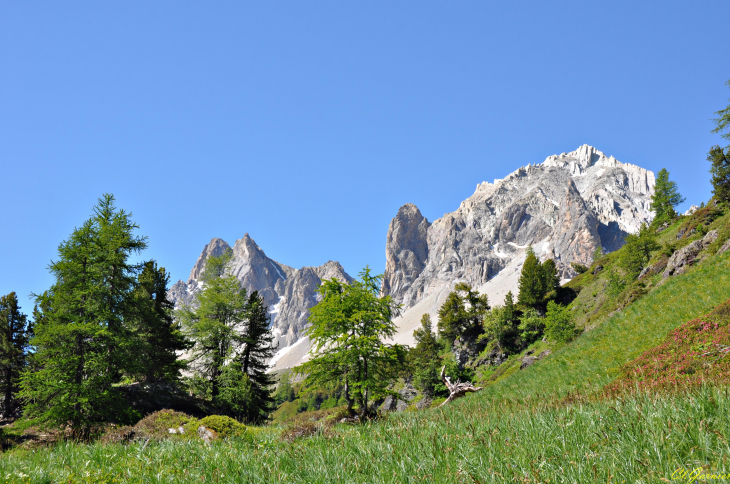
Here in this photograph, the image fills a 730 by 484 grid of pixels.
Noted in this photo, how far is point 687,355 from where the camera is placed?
1011 cm

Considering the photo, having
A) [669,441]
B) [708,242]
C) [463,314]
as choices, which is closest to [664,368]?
[669,441]

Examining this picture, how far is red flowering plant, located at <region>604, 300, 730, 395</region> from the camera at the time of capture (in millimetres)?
8820

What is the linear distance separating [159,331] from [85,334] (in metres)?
13.1

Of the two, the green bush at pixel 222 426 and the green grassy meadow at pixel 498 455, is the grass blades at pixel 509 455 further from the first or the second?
the green bush at pixel 222 426

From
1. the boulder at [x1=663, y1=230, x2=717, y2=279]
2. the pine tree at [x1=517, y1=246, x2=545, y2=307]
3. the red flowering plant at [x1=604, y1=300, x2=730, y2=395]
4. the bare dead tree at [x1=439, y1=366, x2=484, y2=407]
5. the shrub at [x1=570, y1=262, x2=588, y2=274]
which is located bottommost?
the bare dead tree at [x1=439, y1=366, x2=484, y2=407]

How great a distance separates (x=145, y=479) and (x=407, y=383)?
266 feet

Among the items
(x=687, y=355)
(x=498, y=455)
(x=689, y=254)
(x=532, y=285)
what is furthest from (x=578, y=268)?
(x=498, y=455)

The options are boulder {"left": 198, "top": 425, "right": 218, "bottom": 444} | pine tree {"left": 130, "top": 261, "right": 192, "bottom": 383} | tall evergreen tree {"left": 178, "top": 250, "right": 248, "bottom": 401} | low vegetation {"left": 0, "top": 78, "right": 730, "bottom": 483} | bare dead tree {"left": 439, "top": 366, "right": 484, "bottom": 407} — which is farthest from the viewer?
tall evergreen tree {"left": 178, "top": 250, "right": 248, "bottom": 401}

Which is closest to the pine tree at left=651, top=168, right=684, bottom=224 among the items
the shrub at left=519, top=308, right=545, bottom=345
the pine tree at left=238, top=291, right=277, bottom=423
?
the shrub at left=519, top=308, right=545, bottom=345

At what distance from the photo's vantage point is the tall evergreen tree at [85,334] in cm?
1944

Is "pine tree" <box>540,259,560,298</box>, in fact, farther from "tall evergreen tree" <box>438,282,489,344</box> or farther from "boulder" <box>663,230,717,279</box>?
"boulder" <box>663,230,717,279</box>

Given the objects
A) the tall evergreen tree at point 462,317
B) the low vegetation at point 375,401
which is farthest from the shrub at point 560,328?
the tall evergreen tree at point 462,317

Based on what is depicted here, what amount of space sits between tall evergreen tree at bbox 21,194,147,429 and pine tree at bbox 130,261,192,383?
323 cm

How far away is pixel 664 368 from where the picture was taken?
10.7 meters
